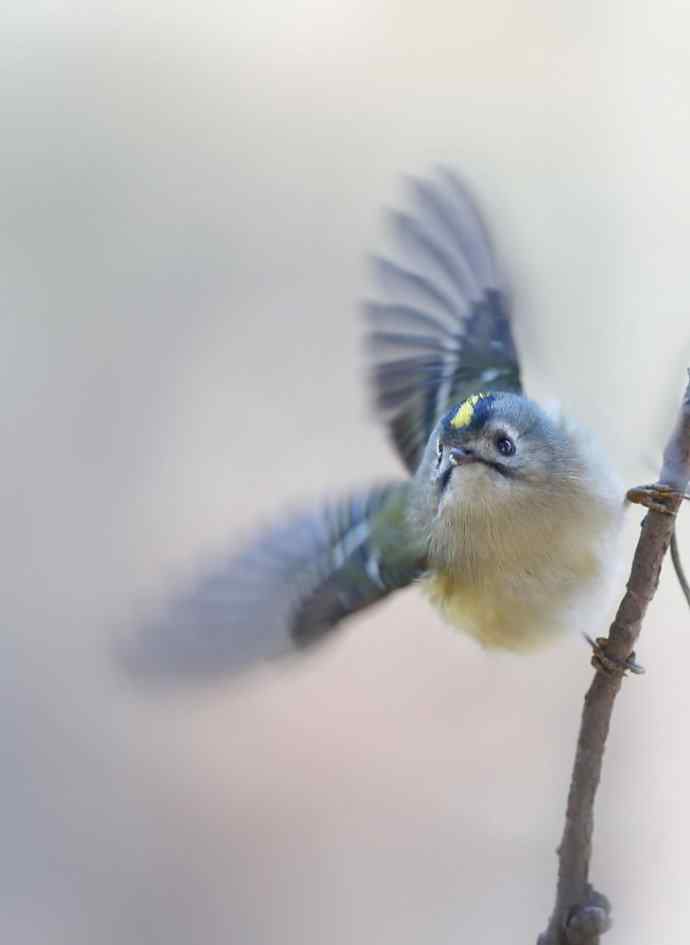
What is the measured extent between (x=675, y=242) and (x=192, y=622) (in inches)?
27.0

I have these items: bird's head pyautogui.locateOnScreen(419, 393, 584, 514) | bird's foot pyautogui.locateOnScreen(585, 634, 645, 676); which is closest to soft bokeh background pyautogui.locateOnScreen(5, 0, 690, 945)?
bird's head pyautogui.locateOnScreen(419, 393, 584, 514)

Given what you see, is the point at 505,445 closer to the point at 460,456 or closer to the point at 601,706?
the point at 460,456

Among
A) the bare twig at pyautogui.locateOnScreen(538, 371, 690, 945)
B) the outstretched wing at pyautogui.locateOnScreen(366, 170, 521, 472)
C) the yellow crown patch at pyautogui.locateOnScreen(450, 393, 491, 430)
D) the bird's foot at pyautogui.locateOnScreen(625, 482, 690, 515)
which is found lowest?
the bare twig at pyautogui.locateOnScreen(538, 371, 690, 945)

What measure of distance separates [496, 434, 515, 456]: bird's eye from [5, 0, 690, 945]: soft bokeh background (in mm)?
322

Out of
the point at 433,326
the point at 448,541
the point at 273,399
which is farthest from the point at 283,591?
the point at 273,399

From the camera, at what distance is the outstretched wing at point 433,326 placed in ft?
2.24

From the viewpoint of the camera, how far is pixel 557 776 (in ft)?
3.30

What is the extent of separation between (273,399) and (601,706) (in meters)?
0.74

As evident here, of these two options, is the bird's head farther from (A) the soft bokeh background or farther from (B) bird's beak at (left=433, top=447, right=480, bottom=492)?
(A) the soft bokeh background

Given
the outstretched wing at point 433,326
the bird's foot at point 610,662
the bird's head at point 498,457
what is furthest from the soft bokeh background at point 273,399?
the bird's foot at point 610,662

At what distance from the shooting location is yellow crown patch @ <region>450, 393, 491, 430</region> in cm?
59

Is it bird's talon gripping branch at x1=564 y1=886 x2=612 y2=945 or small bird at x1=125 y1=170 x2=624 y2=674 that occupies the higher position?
small bird at x1=125 y1=170 x2=624 y2=674

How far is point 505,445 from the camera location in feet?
2.01

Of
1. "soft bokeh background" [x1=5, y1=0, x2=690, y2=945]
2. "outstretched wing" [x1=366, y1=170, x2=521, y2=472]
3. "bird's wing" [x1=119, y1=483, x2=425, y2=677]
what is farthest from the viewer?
"soft bokeh background" [x1=5, y1=0, x2=690, y2=945]
